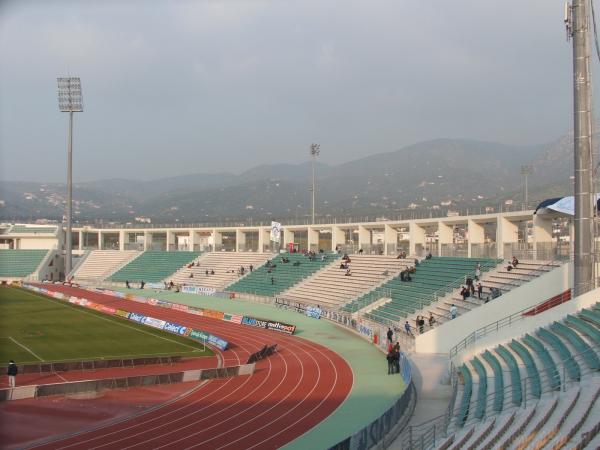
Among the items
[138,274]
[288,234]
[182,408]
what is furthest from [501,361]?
[138,274]

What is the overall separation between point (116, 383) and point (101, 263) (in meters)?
53.3

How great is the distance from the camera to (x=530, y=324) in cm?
2114

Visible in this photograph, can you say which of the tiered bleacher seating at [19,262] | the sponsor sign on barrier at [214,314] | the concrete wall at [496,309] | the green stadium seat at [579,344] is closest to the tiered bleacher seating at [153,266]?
the tiered bleacher seating at [19,262]

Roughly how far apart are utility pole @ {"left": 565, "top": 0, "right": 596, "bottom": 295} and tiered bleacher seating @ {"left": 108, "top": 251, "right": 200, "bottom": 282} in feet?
153

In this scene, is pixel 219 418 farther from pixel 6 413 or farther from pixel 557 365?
pixel 557 365

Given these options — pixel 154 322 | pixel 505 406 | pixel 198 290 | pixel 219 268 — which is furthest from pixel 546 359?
pixel 219 268

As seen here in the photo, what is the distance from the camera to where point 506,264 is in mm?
31453

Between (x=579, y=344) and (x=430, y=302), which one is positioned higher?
(x=579, y=344)

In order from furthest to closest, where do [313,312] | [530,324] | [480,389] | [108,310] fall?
1. [108,310]
2. [313,312]
3. [530,324]
4. [480,389]

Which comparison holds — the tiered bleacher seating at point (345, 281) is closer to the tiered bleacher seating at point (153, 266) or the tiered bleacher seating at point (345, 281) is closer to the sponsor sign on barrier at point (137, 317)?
the sponsor sign on barrier at point (137, 317)

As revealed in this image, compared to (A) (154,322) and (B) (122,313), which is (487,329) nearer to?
(A) (154,322)

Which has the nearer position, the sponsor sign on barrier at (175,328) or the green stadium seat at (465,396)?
the green stadium seat at (465,396)

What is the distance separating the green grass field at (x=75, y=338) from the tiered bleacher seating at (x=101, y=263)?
2664 centimetres

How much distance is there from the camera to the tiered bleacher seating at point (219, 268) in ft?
188
